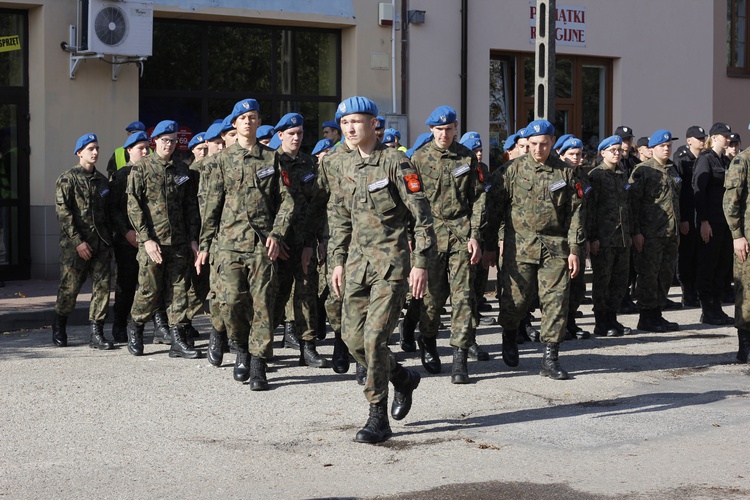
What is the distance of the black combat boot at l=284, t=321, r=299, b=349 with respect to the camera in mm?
10836

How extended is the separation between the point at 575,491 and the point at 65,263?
20.8ft

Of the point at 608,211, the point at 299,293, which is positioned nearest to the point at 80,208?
the point at 299,293

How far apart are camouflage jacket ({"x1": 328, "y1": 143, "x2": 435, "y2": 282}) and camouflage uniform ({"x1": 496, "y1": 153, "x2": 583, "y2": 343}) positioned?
2.28 meters

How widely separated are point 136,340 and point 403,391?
3775 mm

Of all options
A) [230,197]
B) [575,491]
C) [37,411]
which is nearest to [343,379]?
[230,197]

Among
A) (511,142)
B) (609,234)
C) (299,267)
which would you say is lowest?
(299,267)

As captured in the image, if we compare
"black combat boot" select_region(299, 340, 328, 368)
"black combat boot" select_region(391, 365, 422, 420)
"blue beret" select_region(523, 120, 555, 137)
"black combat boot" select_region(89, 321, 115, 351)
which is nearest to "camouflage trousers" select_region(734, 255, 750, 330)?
"blue beret" select_region(523, 120, 555, 137)

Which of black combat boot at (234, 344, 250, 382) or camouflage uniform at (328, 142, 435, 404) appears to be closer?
camouflage uniform at (328, 142, 435, 404)

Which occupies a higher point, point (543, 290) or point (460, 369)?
point (543, 290)

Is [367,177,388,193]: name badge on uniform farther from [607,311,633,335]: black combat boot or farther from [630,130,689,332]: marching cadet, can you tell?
[630,130,689,332]: marching cadet

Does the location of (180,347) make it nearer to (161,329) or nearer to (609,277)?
(161,329)

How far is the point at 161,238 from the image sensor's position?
34.3ft

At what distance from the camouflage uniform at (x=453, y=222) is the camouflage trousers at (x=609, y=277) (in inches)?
124

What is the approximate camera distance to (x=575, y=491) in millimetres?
5996
